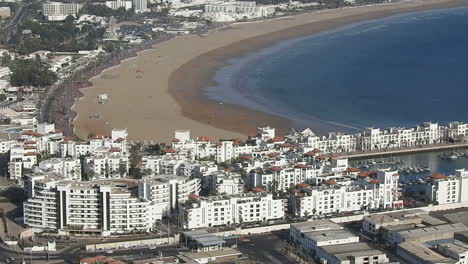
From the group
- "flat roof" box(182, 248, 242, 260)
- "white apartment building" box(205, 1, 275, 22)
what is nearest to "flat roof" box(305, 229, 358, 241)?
"flat roof" box(182, 248, 242, 260)

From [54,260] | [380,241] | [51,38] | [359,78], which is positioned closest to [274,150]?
[380,241]

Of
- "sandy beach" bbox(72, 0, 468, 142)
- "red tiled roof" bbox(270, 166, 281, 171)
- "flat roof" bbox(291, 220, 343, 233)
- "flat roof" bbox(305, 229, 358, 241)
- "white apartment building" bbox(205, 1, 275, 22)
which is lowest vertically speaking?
"sandy beach" bbox(72, 0, 468, 142)

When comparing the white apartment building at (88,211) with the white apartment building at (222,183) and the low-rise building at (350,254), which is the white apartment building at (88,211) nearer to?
the white apartment building at (222,183)

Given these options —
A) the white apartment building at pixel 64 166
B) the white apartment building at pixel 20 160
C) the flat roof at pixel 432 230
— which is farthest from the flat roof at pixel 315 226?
the white apartment building at pixel 20 160

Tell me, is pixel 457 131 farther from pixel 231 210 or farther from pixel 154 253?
pixel 154 253

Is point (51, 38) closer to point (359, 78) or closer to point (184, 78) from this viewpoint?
point (184, 78)

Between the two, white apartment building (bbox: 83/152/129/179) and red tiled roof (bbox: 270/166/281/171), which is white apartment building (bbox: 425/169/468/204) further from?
white apartment building (bbox: 83/152/129/179)
